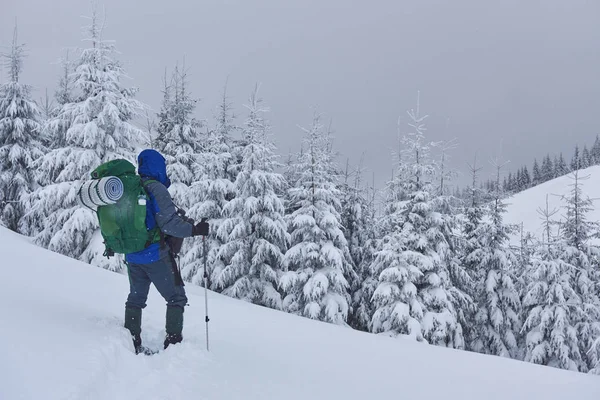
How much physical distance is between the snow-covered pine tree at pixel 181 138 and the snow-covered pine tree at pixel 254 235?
12.7ft

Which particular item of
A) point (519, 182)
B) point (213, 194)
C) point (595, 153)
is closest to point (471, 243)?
point (213, 194)

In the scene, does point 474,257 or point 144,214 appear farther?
point 474,257

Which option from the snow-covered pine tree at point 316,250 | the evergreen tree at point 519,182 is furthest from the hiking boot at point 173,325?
the evergreen tree at point 519,182

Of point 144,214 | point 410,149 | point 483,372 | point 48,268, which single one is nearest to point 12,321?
point 144,214

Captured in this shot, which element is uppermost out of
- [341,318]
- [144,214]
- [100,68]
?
[100,68]

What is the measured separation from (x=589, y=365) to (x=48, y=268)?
996 inches

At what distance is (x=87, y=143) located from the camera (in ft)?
52.0

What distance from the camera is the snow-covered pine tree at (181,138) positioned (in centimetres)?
2216

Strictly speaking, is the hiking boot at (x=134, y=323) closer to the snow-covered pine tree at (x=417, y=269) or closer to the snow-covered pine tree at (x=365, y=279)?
the snow-covered pine tree at (x=417, y=269)

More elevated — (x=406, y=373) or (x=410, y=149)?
(x=410, y=149)

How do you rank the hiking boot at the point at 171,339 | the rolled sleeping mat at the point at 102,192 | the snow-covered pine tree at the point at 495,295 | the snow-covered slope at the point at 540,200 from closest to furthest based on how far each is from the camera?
the rolled sleeping mat at the point at 102,192 < the hiking boot at the point at 171,339 < the snow-covered pine tree at the point at 495,295 < the snow-covered slope at the point at 540,200

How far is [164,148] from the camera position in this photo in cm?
2320

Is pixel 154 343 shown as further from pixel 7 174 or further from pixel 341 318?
pixel 7 174

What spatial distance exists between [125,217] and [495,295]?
22966 millimetres
